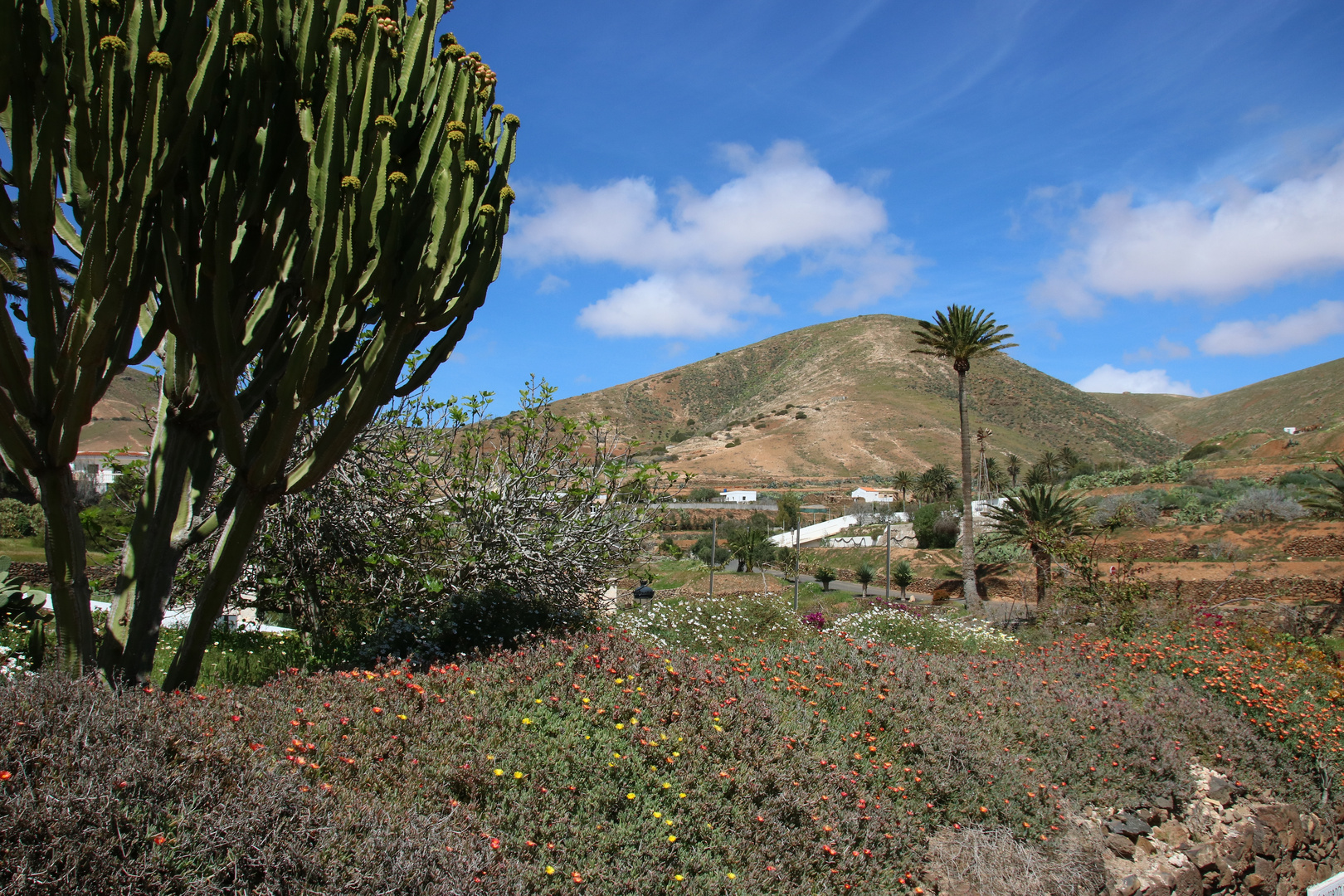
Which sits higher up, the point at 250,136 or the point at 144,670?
the point at 250,136

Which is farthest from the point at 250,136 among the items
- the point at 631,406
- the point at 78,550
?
the point at 631,406

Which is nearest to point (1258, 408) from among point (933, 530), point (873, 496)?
point (873, 496)

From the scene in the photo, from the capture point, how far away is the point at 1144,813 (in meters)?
5.81

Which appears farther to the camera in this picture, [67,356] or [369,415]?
[369,415]

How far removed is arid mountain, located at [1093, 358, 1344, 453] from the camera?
83.8 meters

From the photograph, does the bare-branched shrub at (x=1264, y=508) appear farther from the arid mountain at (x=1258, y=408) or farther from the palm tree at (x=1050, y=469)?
the arid mountain at (x=1258, y=408)

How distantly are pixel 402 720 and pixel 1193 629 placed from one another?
9.90 m

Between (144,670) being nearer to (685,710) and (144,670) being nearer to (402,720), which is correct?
(402,720)

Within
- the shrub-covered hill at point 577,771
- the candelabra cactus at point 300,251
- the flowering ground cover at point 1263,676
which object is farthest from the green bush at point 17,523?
the flowering ground cover at point 1263,676

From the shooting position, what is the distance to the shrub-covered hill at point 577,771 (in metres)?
2.44

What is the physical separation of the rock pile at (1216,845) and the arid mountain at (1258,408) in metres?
55.2

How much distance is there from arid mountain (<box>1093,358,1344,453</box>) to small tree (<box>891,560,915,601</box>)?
35683 mm

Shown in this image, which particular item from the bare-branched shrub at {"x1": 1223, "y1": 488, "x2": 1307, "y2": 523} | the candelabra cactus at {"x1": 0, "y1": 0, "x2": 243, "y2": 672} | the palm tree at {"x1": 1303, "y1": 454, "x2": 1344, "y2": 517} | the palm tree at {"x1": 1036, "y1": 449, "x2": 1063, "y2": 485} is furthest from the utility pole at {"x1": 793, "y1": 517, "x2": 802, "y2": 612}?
the palm tree at {"x1": 1036, "y1": 449, "x2": 1063, "y2": 485}

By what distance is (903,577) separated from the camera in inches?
1125
